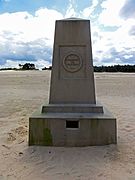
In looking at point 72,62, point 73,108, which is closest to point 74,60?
point 72,62

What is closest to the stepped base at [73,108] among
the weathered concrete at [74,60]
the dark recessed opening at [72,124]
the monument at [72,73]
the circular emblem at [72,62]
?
the monument at [72,73]

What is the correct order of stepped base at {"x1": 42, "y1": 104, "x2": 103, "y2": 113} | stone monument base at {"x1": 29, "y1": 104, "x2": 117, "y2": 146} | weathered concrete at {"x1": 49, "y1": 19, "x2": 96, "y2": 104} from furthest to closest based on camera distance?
weathered concrete at {"x1": 49, "y1": 19, "x2": 96, "y2": 104}, stepped base at {"x1": 42, "y1": 104, "x2": 103, "y2": 113}, stone monument base at {"x1": 29, "y1": 104, "x2": 117, "y2": 146}

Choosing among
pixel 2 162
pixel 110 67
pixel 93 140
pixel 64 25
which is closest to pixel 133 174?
pixel 93 140

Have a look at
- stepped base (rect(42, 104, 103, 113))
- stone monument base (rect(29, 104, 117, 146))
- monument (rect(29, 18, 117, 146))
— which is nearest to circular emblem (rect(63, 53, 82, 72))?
monument (rect(29, 18, 117, 146))

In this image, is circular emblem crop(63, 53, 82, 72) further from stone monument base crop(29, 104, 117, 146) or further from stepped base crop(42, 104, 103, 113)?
stone monument base crop(29, 104, 117, 146)

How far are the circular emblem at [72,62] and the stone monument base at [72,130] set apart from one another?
1016mm

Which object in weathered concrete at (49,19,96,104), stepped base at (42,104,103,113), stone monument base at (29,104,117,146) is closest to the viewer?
stone monument base at (29,104,117,146)

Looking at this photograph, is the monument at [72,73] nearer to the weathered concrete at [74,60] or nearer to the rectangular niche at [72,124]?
the weathered concrete at [74,60]

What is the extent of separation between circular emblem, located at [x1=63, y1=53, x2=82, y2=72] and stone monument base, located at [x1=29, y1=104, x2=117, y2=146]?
102 cm

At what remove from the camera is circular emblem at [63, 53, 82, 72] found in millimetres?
5637

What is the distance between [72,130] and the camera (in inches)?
200

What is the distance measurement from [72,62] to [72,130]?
141 cm

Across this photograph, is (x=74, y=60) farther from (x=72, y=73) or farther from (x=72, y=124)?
(x=72, y=124)

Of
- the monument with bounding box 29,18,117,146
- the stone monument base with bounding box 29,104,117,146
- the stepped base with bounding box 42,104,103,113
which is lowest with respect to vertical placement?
the stone monument base with bounding box 29,104,117,146
